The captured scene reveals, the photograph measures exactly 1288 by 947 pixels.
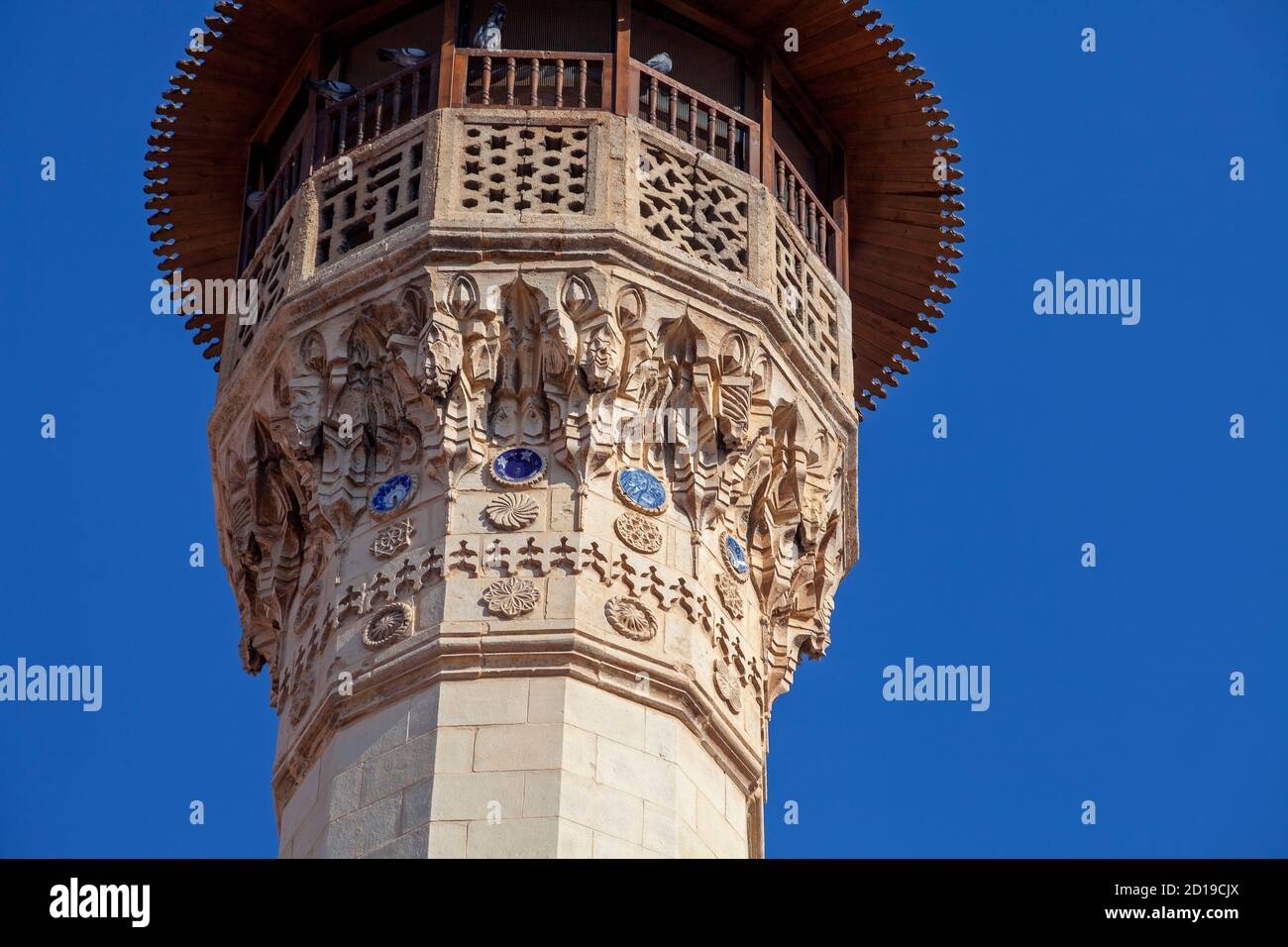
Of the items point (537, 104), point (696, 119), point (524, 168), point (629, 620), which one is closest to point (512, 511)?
point (629, 620)

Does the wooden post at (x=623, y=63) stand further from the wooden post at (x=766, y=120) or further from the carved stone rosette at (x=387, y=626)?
the carved stone rosette at (x=387, y=626)

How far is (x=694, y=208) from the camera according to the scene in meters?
18.1

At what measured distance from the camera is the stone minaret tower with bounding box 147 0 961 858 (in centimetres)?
1630

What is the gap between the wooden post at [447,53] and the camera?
722 inches

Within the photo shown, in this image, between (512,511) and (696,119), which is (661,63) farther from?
(512,511)

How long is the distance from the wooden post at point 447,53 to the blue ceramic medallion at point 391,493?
2253mm

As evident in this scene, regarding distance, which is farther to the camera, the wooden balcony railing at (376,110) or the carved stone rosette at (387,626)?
the wooden balcony railing at (376,110)

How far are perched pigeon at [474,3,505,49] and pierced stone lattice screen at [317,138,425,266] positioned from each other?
0.79m

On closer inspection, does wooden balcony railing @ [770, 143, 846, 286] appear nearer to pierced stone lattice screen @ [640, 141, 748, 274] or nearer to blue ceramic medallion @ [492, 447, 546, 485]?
pierced stone lattice screen @ [640, 141, 748, 274]

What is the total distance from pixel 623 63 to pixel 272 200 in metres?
2.21

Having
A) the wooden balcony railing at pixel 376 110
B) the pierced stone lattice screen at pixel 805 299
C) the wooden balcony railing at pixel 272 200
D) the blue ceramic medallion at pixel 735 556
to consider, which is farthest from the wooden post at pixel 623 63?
the blue ceramic medallion at pixel 735 556
